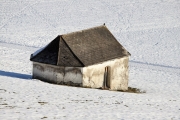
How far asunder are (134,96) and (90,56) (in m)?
3.43

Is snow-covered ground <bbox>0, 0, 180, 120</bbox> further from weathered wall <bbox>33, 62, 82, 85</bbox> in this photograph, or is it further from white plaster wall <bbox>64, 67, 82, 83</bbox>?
white plaster wall <bbox>64, 67, 82, 83</bbox>

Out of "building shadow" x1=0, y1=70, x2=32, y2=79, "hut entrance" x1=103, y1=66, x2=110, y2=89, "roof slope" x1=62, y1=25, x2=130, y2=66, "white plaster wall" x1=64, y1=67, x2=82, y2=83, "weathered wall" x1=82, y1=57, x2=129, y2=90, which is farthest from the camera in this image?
"building shadow" x1=0, y1=70, x2=32, y2=79

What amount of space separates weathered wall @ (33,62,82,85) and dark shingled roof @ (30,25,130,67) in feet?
0.97

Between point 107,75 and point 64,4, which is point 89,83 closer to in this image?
point 107,75

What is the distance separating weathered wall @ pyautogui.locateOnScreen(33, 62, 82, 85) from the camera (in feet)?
84.5

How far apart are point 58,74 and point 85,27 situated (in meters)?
26.1

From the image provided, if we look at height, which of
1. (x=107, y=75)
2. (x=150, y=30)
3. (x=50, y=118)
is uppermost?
(x=150, y=30)

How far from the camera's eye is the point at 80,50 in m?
26.5

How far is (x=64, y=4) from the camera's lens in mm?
60875

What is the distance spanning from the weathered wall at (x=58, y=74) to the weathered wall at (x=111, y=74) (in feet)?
1.46

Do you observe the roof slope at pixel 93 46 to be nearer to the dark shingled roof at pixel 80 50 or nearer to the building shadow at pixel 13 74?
the dark shingled roof at pixel 80 50

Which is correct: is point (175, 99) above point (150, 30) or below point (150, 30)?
below

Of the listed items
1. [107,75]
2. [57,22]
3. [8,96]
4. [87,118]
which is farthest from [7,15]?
[87,118]

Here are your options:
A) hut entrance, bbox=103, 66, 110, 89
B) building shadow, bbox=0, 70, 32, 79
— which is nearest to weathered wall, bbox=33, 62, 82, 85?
hut entrance, bbox=103, 66, 110, 89
